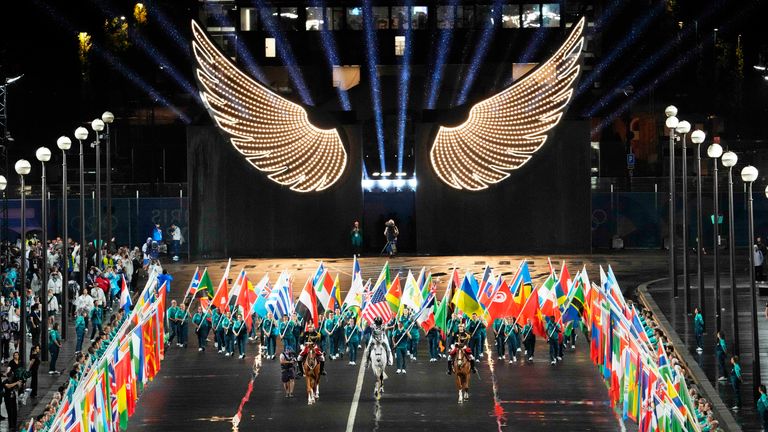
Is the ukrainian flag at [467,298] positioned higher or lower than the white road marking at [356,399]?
higher

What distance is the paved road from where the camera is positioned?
26.3 m

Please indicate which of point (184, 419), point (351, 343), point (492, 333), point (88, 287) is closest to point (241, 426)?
point (184, 419)

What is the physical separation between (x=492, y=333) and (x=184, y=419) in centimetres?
1142

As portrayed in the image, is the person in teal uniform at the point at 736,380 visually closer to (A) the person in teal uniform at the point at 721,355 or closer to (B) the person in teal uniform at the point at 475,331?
(A) the person in teal uniform at the point at 721,355

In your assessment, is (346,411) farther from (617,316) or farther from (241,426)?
(617,316)

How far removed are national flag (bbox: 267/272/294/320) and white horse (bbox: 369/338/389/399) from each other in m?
4.50

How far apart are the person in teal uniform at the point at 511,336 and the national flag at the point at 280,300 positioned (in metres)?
4.69

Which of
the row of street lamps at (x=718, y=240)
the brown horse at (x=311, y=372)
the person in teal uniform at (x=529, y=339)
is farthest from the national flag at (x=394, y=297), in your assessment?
the row of street lamps at (x=718, y=240)

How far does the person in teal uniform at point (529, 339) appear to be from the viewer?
3256cm

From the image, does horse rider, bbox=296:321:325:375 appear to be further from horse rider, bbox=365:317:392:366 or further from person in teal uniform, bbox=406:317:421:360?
person in teal uniform, bbox=406:317:421:360

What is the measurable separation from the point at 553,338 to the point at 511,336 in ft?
2.92

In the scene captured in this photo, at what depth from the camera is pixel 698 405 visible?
2281 centimetres

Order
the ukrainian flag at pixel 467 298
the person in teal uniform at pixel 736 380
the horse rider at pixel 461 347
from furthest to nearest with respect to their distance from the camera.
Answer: the ukrainian flag at pixel 467 298, the horse rider at pixel 461 347, the person in teal uniform at pixel 736 380

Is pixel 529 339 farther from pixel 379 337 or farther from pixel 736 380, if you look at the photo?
pixel 736 380
